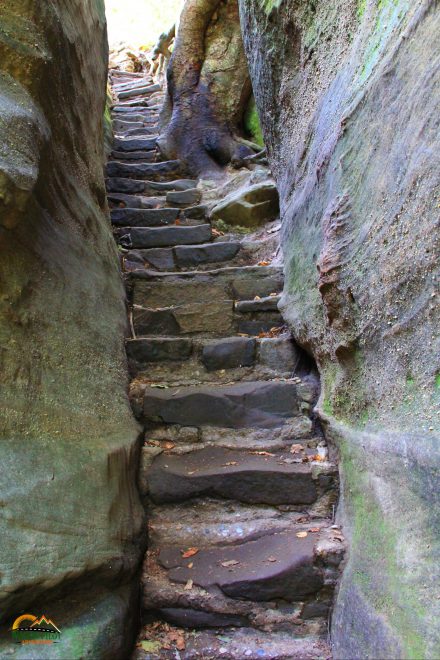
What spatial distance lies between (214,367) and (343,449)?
3.63 feet

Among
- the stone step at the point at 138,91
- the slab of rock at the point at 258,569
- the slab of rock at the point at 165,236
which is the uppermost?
the stone step at the point at 138,91

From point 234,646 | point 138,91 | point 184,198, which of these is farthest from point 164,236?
point 138,91

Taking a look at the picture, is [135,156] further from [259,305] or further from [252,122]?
[259,305]

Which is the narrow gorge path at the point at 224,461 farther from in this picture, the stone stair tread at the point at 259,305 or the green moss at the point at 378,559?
the green moss at the point at 378,559

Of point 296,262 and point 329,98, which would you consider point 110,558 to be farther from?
point 329,98

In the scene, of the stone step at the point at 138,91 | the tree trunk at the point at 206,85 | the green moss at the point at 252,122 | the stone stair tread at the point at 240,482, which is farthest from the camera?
the stone step at the point at 138,91

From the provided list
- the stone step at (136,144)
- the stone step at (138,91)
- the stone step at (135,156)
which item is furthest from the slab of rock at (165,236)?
the stone step at (138,91)

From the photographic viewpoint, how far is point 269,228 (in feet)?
14.4

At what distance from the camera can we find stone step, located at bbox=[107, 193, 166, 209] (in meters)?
5.04

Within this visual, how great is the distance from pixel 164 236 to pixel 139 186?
5.14ft

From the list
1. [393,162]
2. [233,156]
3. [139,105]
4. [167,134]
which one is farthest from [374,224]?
[139,105]

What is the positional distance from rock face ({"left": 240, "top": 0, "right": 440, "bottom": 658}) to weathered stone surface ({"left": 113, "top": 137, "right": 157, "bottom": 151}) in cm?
485

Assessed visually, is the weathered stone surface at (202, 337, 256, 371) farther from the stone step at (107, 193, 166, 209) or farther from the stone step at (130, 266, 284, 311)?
the stone step at (107, 193, 166, 209)

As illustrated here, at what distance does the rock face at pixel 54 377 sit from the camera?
1.54m
